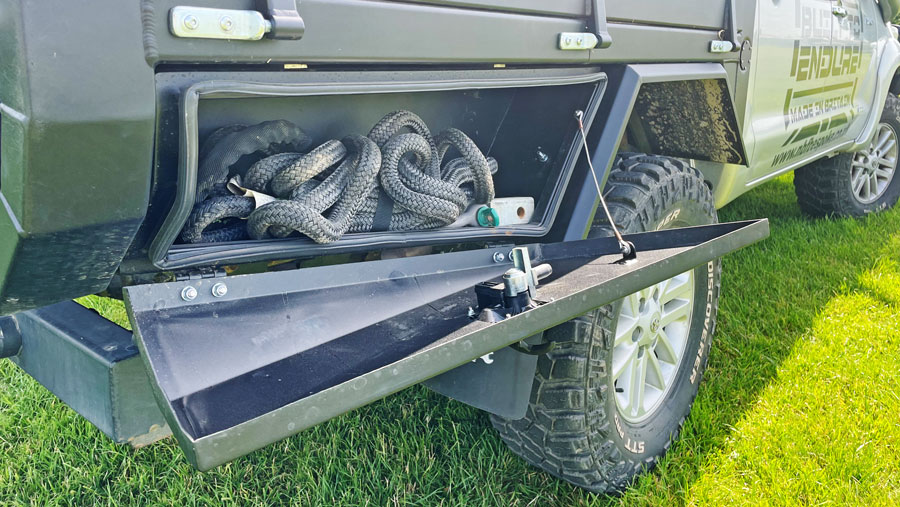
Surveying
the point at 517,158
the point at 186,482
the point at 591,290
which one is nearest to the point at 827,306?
the point at 517,158

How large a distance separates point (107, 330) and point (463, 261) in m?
0.88

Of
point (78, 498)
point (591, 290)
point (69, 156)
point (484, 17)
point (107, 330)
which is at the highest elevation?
point (484, 17)

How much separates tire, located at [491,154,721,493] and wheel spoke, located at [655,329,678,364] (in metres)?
0.05

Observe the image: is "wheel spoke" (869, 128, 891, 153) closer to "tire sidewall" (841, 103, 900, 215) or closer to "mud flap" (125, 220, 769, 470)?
"tire sidewall" (841, 103, 900, 215)

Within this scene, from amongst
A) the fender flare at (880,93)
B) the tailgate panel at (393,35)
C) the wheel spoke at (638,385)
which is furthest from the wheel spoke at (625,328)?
the fender flare at (880,93)

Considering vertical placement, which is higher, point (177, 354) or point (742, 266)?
point (177, 354)

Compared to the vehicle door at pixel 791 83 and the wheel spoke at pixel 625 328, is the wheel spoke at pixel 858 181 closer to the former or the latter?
the vehicle door at pixel 791 83

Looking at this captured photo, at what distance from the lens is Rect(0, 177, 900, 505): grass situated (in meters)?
2.28

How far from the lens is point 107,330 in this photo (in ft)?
5.47

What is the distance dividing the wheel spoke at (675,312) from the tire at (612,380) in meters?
0.04

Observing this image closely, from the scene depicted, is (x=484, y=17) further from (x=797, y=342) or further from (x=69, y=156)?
(x=797, y=342)

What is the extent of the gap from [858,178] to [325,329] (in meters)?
4.72

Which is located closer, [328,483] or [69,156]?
[69,156]

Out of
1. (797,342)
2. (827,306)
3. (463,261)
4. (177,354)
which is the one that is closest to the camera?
(177,354)
